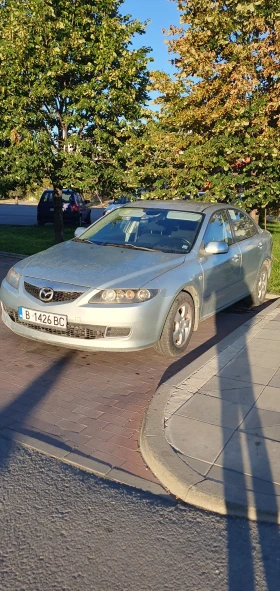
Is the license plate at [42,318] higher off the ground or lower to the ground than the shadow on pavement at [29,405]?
higher

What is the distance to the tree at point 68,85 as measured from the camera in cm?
1045

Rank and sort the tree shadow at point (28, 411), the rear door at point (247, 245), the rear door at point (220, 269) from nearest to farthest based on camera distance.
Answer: the tree shadow at point (28, 411)
the rear door at point (220, 269)
the rear door at point (247, 245)

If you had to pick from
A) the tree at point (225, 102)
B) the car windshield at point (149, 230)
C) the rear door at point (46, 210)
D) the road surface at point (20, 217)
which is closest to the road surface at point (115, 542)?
the car windshield at point (149, 230)

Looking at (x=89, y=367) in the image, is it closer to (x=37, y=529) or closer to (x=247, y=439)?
(x=247, y=439)

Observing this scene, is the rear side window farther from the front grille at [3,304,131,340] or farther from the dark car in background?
the dark car in background

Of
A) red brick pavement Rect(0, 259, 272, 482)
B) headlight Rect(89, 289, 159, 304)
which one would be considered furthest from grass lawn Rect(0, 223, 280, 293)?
headlight Rect(89, 289, 159, 304)

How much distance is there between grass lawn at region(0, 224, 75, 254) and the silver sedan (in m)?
6.40

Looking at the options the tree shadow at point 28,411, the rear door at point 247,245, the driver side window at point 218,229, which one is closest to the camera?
the tree shadow at point 28,411

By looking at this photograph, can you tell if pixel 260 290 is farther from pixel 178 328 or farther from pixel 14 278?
pixel 14 278

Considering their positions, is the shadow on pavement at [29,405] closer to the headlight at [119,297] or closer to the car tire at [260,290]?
the headlight at [119,297]

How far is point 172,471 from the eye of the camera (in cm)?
315

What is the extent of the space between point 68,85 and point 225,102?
12.7 feet

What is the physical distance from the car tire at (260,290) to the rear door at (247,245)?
0.17 meters

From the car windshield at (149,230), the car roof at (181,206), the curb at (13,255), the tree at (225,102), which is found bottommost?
the curb at (13,255)
